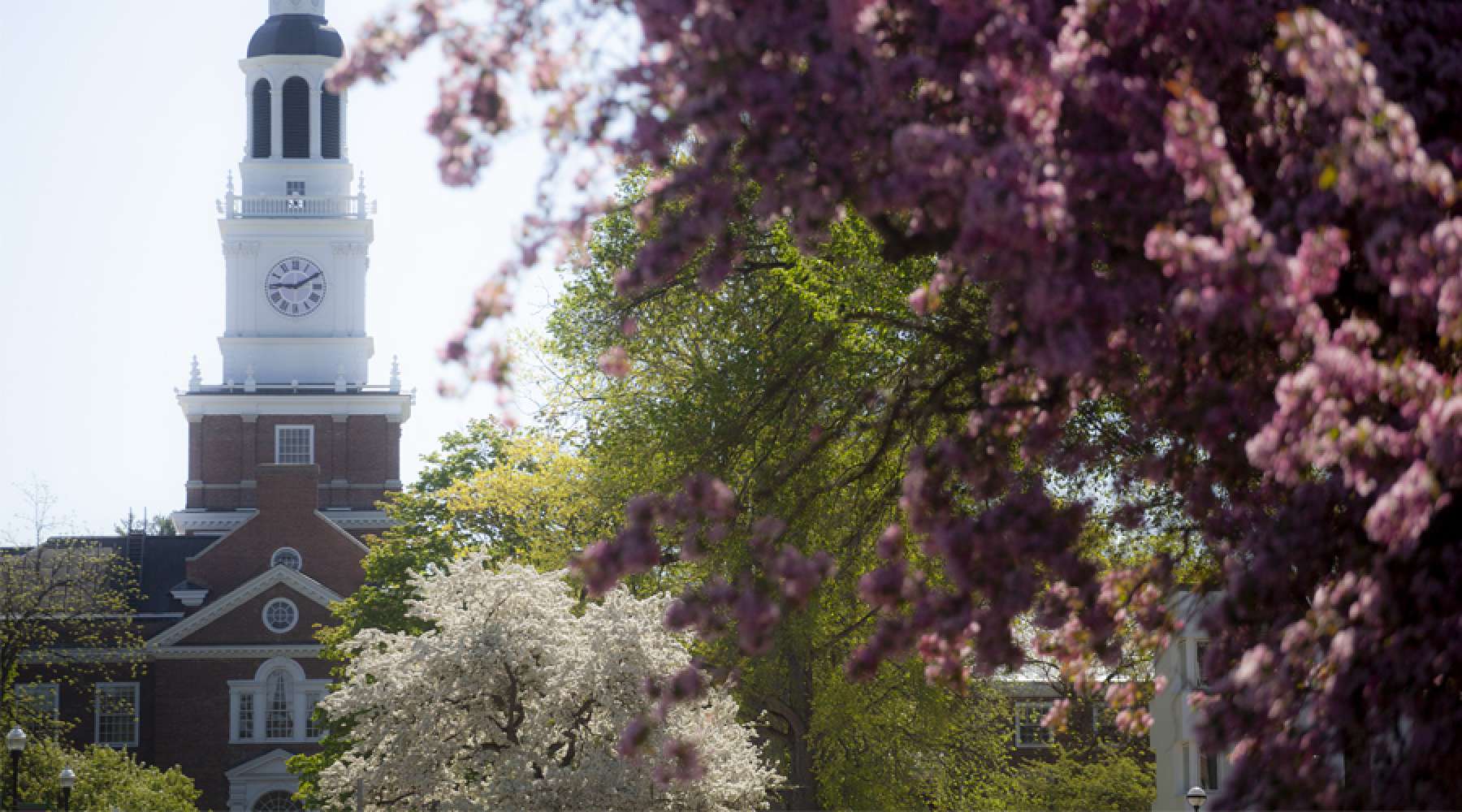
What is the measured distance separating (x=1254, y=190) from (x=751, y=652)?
2517 mm

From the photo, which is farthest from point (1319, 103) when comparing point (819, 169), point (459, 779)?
point (459, 779)

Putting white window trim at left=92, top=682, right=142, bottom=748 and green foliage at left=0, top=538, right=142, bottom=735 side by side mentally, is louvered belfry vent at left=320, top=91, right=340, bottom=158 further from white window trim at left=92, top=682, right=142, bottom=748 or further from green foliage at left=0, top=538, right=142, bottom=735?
white window trim at left=92, top=682, right=142, bottom=748

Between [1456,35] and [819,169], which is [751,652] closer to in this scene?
[819,169]

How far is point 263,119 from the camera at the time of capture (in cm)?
8012

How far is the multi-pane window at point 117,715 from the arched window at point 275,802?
4.54m

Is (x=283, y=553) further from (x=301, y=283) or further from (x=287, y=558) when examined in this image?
(x=301, y=283)

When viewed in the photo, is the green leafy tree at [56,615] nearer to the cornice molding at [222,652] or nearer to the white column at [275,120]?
the cornice molding at [222,652]

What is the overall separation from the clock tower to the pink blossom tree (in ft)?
228

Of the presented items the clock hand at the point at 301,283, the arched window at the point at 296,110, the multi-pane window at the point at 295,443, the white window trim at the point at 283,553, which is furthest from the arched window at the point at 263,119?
the white window trim at the point at 283,553

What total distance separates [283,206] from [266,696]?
20.9m

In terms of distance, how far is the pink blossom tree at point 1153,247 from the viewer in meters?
6.41

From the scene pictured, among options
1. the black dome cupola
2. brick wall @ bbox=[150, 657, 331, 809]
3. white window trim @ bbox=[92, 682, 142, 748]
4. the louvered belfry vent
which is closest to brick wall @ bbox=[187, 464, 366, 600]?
brick wall @ bbox=[150, 657, 331, 809]

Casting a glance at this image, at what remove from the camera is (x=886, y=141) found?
761 centimetres

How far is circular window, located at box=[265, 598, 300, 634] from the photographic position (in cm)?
6800
